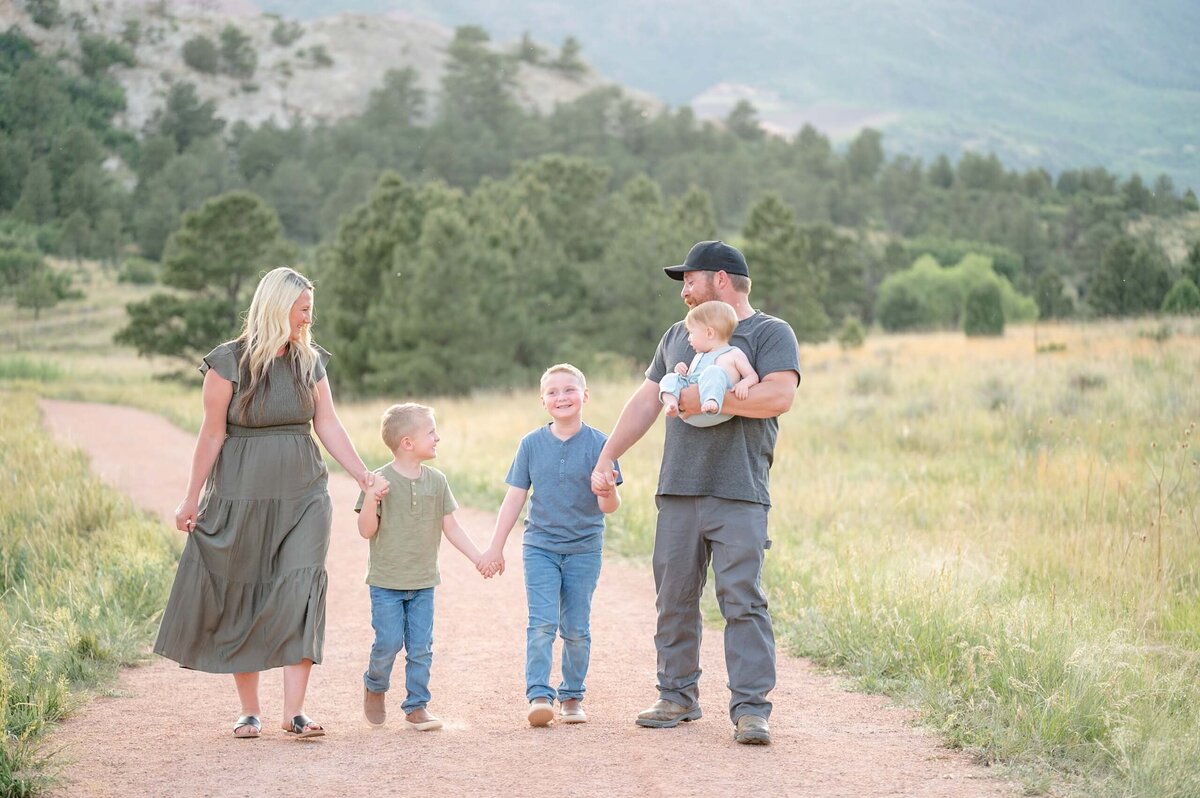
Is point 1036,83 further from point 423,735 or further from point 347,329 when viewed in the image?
point 423,735

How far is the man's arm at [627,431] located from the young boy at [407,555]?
0.68 metres

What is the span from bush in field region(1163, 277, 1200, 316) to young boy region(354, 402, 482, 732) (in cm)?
2117

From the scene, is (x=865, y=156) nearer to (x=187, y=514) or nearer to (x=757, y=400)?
(x=757, y=400)

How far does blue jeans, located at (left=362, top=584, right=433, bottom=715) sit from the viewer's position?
19.9 feet

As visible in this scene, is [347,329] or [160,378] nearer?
[347,329]

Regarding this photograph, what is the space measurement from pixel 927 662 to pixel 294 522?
10.4 ft

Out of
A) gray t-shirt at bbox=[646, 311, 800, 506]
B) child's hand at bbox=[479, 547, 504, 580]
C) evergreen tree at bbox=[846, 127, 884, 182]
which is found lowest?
child's hand at bbox=[479, 547, 504, 580]

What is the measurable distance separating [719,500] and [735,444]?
256mm

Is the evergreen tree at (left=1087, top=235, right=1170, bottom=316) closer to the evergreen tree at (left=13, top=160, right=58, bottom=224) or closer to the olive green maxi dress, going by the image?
the olive green maxi dress

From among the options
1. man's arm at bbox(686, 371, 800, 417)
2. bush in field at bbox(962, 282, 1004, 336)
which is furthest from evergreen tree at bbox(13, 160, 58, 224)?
man's arm at bbox(686, 371, 800, 417)

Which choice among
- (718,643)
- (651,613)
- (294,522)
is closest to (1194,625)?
(718,643)

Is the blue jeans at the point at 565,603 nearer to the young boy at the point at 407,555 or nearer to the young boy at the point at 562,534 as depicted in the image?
the young boy at the point at 562,534

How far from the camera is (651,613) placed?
30.3 feet

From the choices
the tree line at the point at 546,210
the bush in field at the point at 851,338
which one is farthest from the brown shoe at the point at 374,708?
the bush in field at the point at 851,338
